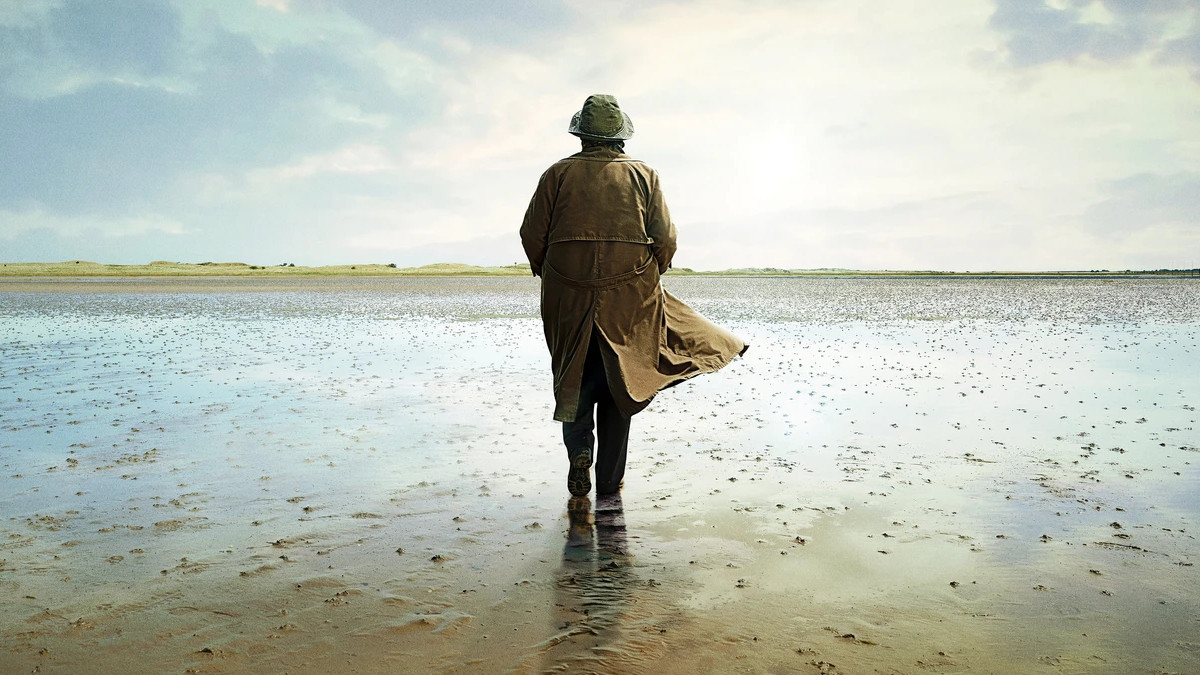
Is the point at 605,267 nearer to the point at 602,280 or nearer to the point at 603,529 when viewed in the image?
the point at 602,280

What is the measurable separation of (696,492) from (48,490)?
451 centimetres

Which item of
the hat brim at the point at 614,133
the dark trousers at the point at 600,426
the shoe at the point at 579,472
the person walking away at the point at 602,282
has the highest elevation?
the hat brim at the point at 614,133

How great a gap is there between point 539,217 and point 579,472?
67.1 inches

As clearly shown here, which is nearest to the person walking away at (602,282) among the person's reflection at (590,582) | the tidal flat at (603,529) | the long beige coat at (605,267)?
the long beige coat at (605,267)

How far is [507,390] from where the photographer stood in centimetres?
1088

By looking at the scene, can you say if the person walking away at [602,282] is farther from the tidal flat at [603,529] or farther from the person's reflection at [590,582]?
the tidal flat at [603,529]

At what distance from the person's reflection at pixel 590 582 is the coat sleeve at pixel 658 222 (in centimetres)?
175

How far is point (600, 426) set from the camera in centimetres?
592

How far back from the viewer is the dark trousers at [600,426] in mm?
5797

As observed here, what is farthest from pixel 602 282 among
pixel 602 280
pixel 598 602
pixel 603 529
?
pixel 598 602

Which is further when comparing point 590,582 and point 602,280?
point 602,280

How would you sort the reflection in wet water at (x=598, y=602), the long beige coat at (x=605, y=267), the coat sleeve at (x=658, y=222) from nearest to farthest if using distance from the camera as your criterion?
1. the reflection in wet water at (x=598, y=602)
2. the long beige coat at (x=605, y=267)
3. the coat sleeve at (x=658, y=222)

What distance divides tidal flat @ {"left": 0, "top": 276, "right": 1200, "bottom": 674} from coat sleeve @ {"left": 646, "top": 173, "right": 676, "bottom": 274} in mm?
1705

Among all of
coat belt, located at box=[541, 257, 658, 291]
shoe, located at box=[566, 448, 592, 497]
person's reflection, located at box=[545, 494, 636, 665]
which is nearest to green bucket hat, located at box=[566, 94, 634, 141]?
coat belt, located at box=[541, 257, 658, 291]
